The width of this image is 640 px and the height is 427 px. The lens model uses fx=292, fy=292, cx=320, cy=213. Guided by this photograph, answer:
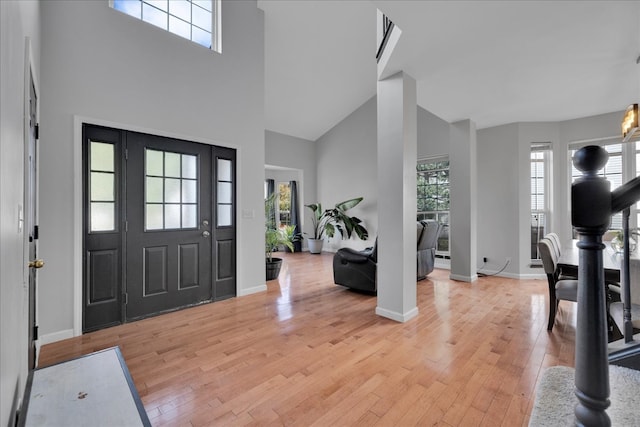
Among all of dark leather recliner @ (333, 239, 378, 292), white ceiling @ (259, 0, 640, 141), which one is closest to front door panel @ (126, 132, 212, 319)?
dark leather recliner @ (333, 239, 378, 292)

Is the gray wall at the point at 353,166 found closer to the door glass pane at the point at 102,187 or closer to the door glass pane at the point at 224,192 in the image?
the door glass pane at the point at 224,192

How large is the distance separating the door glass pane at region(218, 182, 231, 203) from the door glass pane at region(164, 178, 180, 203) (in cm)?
54

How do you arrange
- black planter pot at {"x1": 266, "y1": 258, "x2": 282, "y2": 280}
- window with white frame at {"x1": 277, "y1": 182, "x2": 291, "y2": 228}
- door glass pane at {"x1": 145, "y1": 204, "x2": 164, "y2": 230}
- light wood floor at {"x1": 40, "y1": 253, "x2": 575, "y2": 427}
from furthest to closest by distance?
window with white frame at {"x1": 277, "y1": 182, "x2": 291, "y2": 228} → black planter pot at {"x1": 266, "y1": 258, "x2": 282, "y2": 280} → door glass pane at {"x1": 145, "y1": 204, "x2": 164, "y2": 230} → light wood floor at {"x1": 40, "y1": 253, "x2": 575, "y2": 427}

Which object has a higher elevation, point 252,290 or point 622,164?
point 622,164

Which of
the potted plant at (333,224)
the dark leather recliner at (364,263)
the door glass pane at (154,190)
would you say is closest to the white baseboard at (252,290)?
the dark leather recliner at (364,263)

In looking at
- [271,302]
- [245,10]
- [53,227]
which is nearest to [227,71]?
[245,10]

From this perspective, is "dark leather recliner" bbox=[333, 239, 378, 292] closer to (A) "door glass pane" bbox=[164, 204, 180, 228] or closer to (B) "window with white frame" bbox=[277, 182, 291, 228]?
(A) "door glass pane" bbox=[164, 204, 180, 228]

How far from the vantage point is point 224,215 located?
4.00 metres

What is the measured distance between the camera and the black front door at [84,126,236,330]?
122 inches

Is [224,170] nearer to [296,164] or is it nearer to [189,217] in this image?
[189,217]

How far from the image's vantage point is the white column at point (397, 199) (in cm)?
315

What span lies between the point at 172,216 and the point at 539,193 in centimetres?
580

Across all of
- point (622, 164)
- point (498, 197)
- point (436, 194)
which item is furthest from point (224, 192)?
point (622, 164)

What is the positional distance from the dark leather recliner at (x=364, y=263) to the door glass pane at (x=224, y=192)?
180 centimetres
